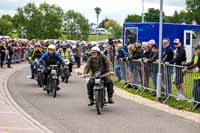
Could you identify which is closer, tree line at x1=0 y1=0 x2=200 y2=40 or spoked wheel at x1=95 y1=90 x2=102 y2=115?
spoked wheel at x1=95 y1=90 x2=102 y2=115

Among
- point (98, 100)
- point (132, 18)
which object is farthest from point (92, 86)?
point (132, 18)

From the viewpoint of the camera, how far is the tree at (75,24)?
301 feet

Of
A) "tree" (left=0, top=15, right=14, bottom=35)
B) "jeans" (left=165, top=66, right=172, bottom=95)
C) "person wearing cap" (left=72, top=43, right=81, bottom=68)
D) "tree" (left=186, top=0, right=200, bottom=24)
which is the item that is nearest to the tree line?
"tree" (left=186, top=0, right=200, bottom=24)

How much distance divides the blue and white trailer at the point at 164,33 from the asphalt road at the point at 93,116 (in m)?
13.6

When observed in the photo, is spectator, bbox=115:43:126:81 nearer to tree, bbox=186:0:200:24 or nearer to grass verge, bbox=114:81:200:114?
grass verge, bbox=114:81:200:114

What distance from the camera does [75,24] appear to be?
9200cm

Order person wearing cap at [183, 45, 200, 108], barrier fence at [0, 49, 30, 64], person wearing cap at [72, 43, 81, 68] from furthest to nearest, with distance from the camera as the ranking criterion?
barrier fence at [0, 49, 30, 64], person wearing cap at [72, 43, 81, 68], person wearing cap at [183, 45, 200, 108]

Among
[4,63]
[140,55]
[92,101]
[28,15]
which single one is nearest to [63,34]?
[28,15]

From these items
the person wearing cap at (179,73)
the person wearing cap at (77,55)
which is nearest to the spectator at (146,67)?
the person wearing cap at (179,73)

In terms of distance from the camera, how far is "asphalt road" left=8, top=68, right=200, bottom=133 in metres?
11.8

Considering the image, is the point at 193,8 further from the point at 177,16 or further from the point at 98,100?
the point at 98,100

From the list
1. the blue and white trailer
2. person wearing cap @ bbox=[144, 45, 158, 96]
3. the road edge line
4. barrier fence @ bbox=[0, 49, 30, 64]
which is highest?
the blue and white trailer

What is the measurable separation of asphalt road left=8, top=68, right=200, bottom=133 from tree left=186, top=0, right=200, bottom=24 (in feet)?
228

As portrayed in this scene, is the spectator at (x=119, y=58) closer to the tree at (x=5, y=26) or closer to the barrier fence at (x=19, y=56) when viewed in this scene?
the barrier fence at (x=19, y=56)
